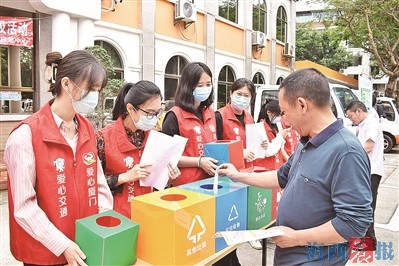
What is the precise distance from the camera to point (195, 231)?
4.36ft

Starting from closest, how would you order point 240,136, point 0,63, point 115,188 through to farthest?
point 115,188 → point 240,136 → point 0,63

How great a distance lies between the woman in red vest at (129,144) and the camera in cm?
166

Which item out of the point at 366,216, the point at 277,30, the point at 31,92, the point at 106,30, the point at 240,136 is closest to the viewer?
the point at 366,216

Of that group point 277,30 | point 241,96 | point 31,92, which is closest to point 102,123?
point 31,92

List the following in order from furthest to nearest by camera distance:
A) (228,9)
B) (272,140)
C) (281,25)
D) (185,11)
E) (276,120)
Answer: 1. (281,25)
2. (228,9)
3. (185,11)
4. (276,120)
5. (272,140)

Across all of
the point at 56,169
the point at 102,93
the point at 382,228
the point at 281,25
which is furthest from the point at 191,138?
the point at 281,25

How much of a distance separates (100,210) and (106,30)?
563cm

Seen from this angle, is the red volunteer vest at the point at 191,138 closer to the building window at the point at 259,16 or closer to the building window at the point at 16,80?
the building window at the point at 16,80

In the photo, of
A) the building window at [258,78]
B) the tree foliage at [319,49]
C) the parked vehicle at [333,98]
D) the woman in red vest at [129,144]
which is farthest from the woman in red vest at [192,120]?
the tree foliage at [319,49]

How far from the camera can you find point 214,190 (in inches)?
60.8

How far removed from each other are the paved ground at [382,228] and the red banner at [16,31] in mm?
2230

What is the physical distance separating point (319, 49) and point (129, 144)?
25269mm

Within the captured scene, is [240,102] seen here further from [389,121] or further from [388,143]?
[388,143]

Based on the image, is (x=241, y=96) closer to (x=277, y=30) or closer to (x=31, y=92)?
(x=31, y=92)
